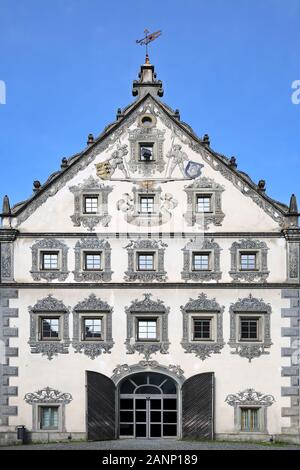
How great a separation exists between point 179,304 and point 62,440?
24.0 ft

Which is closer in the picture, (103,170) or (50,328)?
(50,328)

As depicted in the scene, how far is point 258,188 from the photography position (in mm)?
29688

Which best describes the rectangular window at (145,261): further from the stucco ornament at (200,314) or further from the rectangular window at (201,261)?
the stucco ornament at (200,314)

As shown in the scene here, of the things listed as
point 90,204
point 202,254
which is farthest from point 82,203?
point 202,254

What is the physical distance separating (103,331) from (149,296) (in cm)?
240

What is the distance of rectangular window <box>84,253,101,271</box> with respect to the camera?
96.7 feet

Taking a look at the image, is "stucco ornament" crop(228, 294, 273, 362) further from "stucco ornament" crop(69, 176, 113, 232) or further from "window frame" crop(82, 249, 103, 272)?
"stucco ornament" crop(69, 176, 113, 232)

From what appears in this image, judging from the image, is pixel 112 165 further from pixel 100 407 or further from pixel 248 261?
pixel 100 407

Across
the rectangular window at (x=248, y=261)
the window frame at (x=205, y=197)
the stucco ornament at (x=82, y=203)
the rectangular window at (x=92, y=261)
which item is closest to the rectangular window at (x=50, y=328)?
the rectangular window at (x=92, y=261)

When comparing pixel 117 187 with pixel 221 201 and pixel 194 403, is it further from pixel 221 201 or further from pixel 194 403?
pixel 194 403

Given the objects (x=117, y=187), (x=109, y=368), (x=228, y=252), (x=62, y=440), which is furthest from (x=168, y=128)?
(x=62, y=440)

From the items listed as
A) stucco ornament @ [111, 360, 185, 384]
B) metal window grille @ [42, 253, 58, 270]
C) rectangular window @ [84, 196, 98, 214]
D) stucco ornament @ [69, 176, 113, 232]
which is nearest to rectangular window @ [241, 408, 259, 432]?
stucco ornament @ [111, 360, 185, 384]

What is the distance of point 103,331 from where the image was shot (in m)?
29.1
